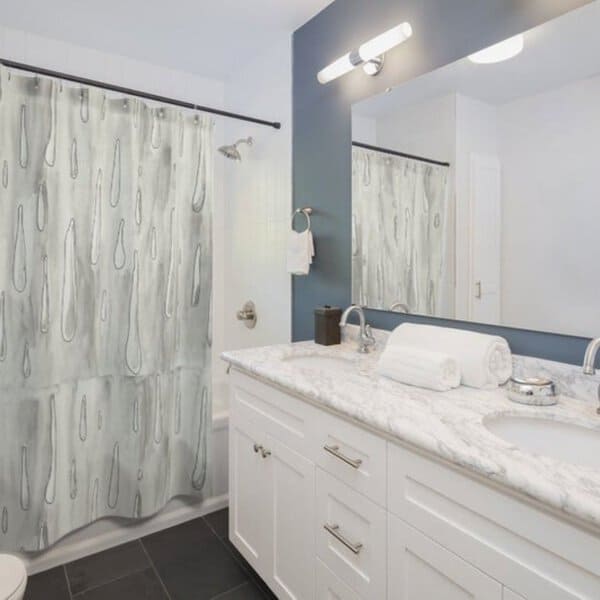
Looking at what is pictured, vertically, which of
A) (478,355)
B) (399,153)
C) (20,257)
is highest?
(399,153)

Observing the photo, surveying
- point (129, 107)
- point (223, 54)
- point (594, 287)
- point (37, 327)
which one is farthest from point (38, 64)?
point (594, 287)

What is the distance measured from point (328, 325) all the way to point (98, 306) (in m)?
0.98

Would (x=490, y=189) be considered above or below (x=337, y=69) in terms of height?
below

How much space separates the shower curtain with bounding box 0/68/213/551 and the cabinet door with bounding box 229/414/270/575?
452 mm

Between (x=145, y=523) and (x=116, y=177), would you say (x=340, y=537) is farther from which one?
(x=116, y=177)

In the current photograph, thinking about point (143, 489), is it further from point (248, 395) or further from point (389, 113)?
point (389, 113)

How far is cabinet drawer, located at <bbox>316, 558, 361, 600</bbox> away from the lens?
114 cm

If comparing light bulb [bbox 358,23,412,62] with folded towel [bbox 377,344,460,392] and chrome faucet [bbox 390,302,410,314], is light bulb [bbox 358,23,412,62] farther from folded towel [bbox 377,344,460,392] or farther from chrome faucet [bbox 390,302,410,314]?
folded towel [bbox 377,344,460,392]

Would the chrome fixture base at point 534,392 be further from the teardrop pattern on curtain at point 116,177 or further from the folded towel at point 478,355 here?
the teardrop pattern on curtain at point 116,177

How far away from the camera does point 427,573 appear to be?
2.99ft

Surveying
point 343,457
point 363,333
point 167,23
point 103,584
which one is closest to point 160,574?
point 103,584

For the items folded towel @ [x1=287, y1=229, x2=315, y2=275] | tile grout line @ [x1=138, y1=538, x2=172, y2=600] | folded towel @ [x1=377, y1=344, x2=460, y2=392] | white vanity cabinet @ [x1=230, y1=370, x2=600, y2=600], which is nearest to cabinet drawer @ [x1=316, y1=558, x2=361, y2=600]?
white vanity cabinet @ [x1=230, y1=370, x2=600, y2=600]

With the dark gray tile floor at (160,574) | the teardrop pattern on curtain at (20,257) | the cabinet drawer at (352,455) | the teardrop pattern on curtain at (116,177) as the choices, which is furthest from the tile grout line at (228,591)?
the teardrop pattern on curtain at (116,177)

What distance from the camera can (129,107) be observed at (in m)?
1.84
